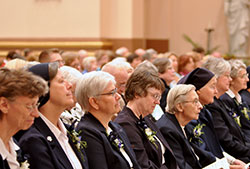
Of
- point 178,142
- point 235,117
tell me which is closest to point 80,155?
point 178,142

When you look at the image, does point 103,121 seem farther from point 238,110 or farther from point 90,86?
point 238,110

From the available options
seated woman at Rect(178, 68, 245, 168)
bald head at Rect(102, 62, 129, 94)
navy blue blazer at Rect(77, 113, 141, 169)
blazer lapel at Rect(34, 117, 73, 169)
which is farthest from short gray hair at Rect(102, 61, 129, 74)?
blazer lapel at Rect(34, 117, 73, 169)

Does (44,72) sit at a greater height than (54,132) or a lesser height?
greater

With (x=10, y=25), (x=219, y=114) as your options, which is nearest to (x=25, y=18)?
(x=10, y=25)

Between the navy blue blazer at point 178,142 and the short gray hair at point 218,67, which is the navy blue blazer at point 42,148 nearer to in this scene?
the navy blue blazer at point 178,142

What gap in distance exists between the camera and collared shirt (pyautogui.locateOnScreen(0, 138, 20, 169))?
2.89 m

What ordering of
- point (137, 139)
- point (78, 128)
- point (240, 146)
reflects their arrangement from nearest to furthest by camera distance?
point (78, 128) → point (137, 139) → point (240, 146)

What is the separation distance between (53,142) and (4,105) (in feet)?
1.95

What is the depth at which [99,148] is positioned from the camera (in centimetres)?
363

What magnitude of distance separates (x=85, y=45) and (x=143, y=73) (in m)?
8.44

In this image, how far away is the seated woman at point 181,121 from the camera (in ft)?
15.3

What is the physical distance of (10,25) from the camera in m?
13.2

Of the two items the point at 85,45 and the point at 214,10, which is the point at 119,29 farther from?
the point at 214,10

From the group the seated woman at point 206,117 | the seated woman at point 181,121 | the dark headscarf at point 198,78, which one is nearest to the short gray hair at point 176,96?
the seated woman at point 181,121
